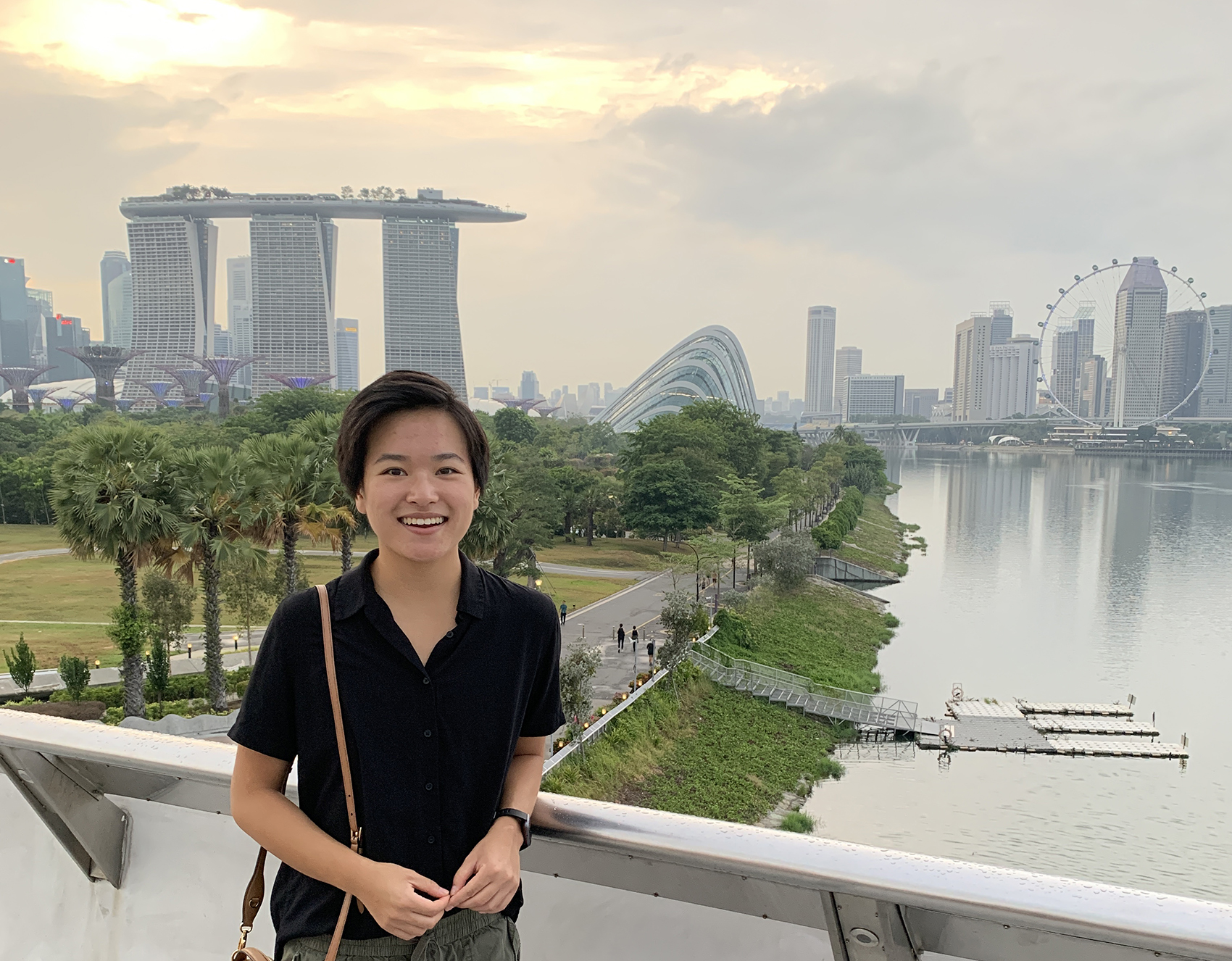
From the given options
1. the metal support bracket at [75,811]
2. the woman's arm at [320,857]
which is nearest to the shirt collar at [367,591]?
the woman's arm at [320,857]

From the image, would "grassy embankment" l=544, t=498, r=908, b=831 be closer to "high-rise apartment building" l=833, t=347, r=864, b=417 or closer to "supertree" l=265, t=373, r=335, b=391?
"supertree" l=265, t=373, r=335, b=391

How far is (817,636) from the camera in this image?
13602 millimetres

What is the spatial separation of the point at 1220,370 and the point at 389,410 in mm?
70991

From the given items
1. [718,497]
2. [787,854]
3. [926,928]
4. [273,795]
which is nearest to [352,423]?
[273,795]

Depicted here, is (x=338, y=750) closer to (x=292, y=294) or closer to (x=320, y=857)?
(x=320, y=857)

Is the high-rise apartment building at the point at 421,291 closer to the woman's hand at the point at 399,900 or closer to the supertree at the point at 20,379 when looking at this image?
the supertree at the point at 20,379

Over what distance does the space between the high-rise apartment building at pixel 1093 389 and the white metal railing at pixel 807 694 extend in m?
62.6

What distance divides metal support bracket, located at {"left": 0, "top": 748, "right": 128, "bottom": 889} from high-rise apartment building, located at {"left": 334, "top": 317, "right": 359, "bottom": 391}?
70582 mm

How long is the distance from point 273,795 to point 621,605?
42.1 feet

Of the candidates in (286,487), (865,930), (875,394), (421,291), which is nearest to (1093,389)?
(875,394)

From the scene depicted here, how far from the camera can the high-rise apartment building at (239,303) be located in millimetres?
71688

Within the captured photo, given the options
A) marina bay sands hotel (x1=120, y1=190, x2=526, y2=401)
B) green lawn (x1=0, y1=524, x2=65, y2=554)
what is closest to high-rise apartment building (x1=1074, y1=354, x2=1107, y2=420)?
marina bay sands hotel (x1=120, y1=190, x2=526, y2=401)

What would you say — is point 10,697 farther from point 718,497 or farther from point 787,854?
point 718,497

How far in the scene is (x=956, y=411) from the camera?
79.0 meters
